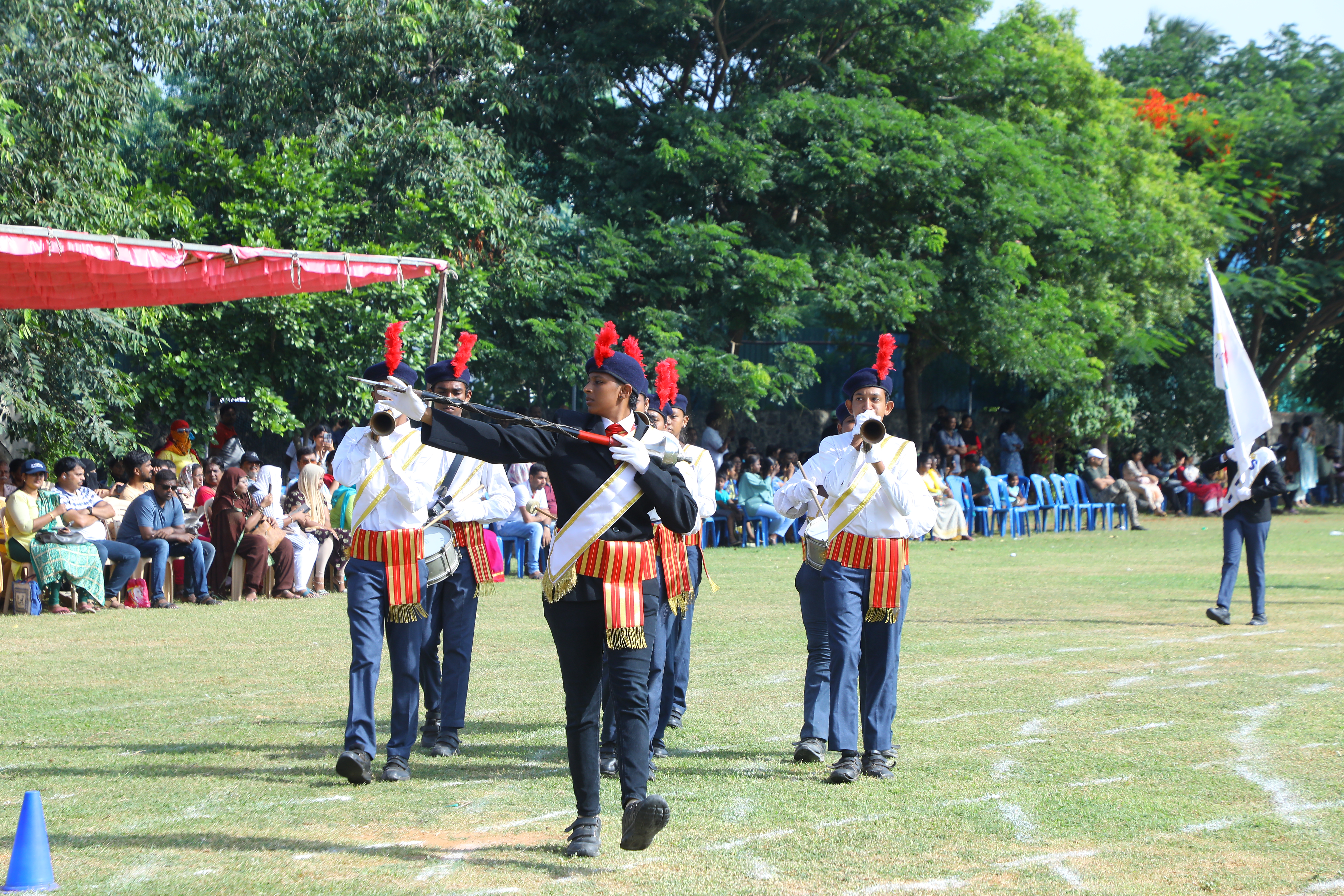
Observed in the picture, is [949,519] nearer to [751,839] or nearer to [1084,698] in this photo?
[1084,698]

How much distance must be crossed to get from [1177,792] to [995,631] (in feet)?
19.3

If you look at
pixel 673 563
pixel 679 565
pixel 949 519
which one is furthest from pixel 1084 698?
pixel 949 519

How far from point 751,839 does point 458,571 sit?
254 centimetres

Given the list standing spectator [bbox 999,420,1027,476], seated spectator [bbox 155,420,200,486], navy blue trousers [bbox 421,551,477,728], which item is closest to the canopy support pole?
navy blue trousers [bbox 421,551,477,728]

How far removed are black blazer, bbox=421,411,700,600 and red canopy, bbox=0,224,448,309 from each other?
2.19 metres

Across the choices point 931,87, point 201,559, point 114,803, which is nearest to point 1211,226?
point 931,87

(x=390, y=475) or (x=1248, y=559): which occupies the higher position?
(x=390, y=475)

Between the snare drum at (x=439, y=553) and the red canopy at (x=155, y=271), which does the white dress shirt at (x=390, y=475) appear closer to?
the snare drum at (x=439, y=553)

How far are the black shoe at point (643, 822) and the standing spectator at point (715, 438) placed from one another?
16.3m

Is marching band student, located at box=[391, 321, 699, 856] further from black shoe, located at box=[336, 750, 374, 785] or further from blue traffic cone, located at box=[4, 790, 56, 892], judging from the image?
blue traffic cone, located at box=[4, 790, 56, 892]

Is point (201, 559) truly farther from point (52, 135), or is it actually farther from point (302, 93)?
point (302, 93)

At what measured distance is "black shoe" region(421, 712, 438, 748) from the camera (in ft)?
24.9

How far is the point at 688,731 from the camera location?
25.8 feet

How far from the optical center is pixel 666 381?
707 cm
